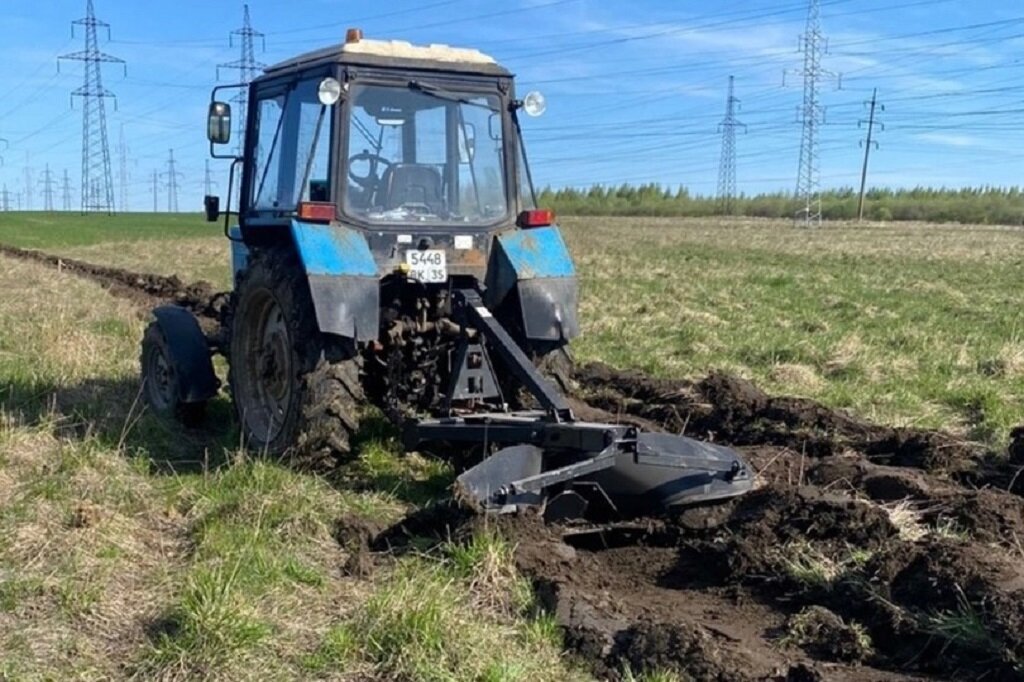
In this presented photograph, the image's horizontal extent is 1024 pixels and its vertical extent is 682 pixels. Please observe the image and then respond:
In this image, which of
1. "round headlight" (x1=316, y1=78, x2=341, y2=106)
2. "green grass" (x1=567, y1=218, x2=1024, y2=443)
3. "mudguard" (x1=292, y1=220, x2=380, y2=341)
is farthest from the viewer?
"green grass" (x1=567, y1=218, x2=1024, y2=443)

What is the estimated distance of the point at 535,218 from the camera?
7273 millimetres

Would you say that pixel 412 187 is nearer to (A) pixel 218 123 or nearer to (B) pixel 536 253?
(B) pixel 536 253

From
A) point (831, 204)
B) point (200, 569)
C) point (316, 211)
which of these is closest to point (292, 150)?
point (316, 211)

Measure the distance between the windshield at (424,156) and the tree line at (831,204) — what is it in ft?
197

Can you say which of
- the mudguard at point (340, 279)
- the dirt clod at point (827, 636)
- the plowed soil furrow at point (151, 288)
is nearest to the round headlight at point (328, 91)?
the mudguard at point (340, 279)

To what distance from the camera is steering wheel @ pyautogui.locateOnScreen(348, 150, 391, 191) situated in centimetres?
685

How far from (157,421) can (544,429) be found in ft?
11.2

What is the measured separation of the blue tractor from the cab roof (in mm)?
13

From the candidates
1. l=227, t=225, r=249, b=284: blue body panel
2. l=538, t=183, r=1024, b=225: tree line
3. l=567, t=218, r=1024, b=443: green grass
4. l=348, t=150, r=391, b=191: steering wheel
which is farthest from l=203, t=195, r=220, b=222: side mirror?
l=538, t=183, r=1024, b=225: tree line

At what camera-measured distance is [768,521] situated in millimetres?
5457

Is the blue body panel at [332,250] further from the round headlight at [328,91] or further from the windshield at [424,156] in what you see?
the round headlight at [328,91]

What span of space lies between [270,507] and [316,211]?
1.78 m

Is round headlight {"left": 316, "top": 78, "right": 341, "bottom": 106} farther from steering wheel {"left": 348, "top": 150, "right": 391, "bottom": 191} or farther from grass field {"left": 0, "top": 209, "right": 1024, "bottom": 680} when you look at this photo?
grass field {"left": 0, "top": 209, "right": 1024, "bottom": 680}

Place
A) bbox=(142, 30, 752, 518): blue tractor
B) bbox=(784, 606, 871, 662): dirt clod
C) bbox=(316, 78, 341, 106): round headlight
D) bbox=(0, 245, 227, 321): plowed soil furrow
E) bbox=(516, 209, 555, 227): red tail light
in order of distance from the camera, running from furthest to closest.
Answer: bbox=(0, 245, 227, 321): plowed soil furrow
bbox=(516, 209, 555, 227): red tail light
bbox=(316, 78, 341, 106): round headlight
bbox=(142, 30, 752, 518): blue tractor
bbox=(784, 606, 871, 662): dirt clod
